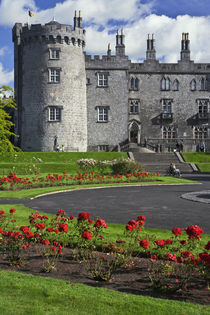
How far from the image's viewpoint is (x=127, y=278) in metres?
6.09

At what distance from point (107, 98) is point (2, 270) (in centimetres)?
4529

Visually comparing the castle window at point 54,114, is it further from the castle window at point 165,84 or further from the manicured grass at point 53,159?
the castle window at point 165,84

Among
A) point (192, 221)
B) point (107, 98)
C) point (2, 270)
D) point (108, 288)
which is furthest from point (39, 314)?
point (107, 98)

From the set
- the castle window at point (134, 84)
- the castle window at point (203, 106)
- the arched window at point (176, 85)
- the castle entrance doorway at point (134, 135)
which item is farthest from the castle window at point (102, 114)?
the castle window at point (203, 106)

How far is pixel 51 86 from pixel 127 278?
42.6 meters

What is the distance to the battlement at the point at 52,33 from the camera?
45.9 meters

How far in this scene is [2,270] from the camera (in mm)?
6410

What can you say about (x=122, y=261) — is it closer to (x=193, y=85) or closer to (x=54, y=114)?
(x=54, y=114)

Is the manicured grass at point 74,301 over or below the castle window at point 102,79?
below

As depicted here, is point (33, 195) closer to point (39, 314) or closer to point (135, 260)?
point (135, 260)

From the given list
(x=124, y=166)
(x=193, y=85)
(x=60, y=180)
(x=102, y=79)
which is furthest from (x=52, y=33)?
(x=60, y=180)

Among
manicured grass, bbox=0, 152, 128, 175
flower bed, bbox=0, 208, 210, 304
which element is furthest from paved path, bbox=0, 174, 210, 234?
manicured grass, bbox=0, 152, 128, 175

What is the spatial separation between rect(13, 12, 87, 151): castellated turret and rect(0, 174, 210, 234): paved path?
28124 mm

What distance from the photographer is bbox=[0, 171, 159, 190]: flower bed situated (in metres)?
19.7
